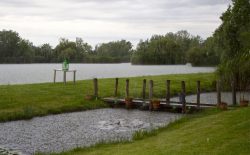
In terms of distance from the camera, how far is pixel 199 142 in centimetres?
1559

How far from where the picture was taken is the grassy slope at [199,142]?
1423 cm

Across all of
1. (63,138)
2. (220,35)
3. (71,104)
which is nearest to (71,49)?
(220,35)

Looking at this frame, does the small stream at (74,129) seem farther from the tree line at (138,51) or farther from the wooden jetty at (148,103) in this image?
the tree line at (138,51)

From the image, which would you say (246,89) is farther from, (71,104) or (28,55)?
(28,55)

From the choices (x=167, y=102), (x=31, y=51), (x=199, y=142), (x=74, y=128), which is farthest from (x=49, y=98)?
(x=31, y=51)

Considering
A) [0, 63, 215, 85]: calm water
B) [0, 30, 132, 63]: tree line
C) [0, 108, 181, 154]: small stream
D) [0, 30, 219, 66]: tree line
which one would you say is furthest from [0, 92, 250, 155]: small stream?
[0, 30, 132, 63]: tree line

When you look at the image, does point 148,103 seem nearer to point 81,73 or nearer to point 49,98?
point 49,98

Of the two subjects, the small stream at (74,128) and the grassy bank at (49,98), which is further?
the grassy bank at (49,98)

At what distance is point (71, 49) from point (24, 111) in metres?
152

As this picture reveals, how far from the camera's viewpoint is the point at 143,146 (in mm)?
16766

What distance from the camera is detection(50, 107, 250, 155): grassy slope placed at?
14234mm

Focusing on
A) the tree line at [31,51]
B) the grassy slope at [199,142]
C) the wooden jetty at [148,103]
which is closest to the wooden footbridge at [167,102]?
the wooden jetty at [148,103]

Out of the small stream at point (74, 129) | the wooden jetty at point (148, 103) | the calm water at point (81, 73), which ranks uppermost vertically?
the calm water at point (81, 73)

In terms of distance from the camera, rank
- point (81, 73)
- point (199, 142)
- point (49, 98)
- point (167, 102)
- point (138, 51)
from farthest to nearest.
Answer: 1. point (138, 51)
2. point (81, 73)
3. point (49, 98)
4. point (167, 102)
5. point (199, 142)
